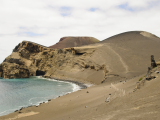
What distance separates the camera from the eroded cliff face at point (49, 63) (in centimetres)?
3594

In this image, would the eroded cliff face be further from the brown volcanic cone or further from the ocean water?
the brown volcanic cone

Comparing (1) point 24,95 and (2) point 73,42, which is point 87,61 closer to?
(1) point 24,95

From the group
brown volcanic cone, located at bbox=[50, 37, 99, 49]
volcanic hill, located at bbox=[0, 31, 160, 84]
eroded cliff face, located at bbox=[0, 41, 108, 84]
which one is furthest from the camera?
brown volcanic cone, located at bbox=[50, 37, 99, 49]

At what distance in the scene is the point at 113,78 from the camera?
24.0 m

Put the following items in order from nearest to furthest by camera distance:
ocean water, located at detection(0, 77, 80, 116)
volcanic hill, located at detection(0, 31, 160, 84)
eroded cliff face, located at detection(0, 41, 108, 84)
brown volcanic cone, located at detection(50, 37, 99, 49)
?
1. ocean water, located at detection(0, 77, 80, 116)
2. volcanic hill, located at detection(0, 31, 160, 84)
3. eroded cliff face, located at detection(0, 41, 108, 84)
4. brown volcanic cone, located at detection(50, 37, 99, 49)

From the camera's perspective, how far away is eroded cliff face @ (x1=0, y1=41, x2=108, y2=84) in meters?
35.9

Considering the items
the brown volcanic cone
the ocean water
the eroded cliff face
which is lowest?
the ocean water

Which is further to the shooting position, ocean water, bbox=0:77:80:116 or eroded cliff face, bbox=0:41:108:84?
eroded cliff face, bbox=0:41:108:84

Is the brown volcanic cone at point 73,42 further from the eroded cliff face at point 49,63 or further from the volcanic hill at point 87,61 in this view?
the volcanic hill at point 87,61

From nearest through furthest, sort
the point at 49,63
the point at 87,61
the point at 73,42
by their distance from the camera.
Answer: the point at 87,61
the point at 49,63
the point at 73,42

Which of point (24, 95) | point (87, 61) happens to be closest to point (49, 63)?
point (87, 61)

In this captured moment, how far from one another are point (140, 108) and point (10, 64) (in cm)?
4359

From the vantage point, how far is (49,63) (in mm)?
45219

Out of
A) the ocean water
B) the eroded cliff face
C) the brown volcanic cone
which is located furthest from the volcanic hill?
the brown volcanic cone
